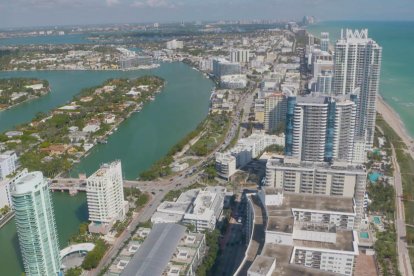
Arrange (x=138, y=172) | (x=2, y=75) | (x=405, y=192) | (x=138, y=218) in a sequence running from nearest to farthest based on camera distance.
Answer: (x=138, y=218)
(x=405, y=192)
(x=138, y=172)
(x=2, y=75)

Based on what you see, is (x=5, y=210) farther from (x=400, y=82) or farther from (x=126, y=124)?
(x=400, y=82)

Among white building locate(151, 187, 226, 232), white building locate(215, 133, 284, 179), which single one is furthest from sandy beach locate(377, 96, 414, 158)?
white building locate(151, 187, 226, 232)

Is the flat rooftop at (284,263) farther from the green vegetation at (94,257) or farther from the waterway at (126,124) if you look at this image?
the waterway at (126,124)

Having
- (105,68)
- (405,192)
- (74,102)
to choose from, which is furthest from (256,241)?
(105,68)

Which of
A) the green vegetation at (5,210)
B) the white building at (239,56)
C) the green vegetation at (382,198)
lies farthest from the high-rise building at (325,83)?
the white building at (239,56)

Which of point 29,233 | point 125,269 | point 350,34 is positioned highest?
point 350,34

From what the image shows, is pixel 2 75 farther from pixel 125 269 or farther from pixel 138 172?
pixel 125 269
